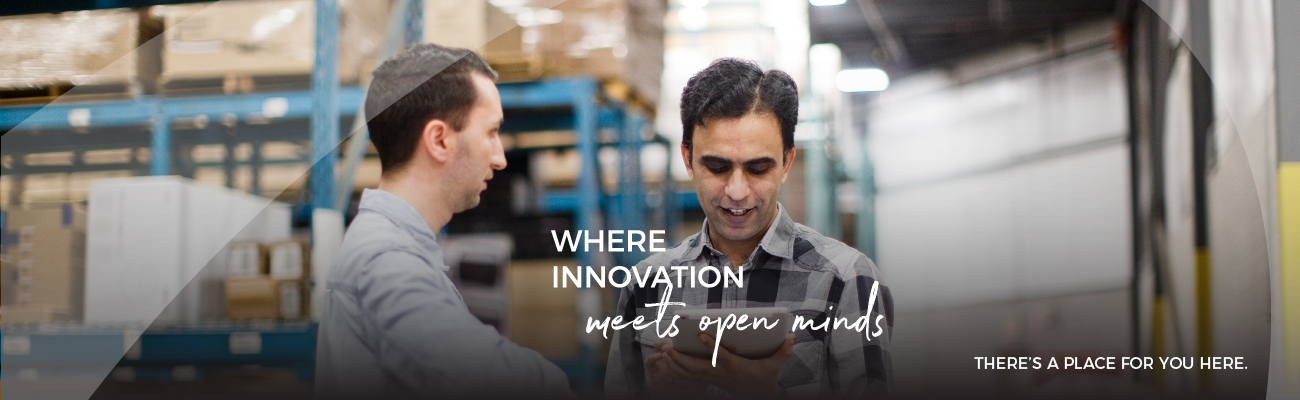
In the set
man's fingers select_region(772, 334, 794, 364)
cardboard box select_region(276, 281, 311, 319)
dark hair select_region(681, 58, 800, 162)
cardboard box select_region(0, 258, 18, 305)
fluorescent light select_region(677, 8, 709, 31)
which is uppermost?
fluorescent light select_region(677, 8, 709, 31)

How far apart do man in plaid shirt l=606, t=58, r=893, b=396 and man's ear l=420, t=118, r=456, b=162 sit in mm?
523

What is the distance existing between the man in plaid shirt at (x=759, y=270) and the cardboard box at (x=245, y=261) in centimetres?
122

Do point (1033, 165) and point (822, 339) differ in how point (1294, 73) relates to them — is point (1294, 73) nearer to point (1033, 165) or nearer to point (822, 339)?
point (822, 339)

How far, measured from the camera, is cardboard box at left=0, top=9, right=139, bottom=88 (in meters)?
2.98

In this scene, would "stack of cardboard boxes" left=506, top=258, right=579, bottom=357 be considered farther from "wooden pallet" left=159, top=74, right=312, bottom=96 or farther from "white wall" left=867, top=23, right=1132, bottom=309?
"wooden pallet" left=159, top=74, right=312, bottom=96

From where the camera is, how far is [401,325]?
182 centimetres

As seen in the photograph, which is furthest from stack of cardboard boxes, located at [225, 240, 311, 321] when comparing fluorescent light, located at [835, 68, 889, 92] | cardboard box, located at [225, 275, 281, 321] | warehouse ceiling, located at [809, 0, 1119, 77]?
fluorescent light, located at [835, 68, 889, 92]

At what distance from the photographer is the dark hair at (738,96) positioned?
1884 millimetres

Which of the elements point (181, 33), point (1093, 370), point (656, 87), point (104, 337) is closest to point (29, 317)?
point (104, 337)

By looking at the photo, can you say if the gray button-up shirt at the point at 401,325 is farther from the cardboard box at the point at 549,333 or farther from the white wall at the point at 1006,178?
the white wall at the point at 1006,178

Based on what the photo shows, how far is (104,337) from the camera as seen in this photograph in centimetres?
252

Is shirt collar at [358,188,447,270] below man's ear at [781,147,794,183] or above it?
below

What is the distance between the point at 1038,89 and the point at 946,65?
41 cm

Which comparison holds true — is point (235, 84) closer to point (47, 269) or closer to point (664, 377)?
point (47, 269)
